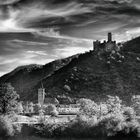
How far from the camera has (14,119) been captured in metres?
79.3

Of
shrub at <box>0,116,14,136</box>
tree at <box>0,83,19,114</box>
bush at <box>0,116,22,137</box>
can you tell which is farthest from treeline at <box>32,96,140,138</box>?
tree at <box>0,83,19,114</box>

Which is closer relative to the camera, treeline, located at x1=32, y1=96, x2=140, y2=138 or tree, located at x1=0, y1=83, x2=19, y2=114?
treeline, located at x1=32, y1=96, x2=140, y2=138

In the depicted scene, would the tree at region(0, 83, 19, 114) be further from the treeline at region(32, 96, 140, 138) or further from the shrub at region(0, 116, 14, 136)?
the treeline at region(32, 96, 140, 138)

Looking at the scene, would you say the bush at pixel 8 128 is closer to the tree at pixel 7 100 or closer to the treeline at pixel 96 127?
the treeline at pixel 96 127

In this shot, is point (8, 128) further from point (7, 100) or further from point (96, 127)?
point (96, 127)

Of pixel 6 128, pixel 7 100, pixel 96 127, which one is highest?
pixel 7 100

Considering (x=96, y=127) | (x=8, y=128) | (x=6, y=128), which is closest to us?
(x=96, y=127)

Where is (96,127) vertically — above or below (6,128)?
below

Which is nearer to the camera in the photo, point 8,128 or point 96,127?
point 96,127

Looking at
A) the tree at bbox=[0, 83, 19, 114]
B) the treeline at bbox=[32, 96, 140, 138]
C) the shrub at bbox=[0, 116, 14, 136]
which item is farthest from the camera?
the tree at bbox=[0, 83, 19, 114]

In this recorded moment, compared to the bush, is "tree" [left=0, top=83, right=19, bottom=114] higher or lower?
higher

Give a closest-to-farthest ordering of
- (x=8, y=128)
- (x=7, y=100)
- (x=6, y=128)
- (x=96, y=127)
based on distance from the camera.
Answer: (x=96, y=127), (x=8, y=128), (x=6, y=128), (x=7, y=100)

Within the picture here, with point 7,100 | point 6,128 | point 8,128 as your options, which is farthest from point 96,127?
point 7,100

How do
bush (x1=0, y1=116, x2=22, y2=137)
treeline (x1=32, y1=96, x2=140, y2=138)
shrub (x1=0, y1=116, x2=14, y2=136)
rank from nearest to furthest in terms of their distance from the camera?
treeline (x1=32, y1=96, x2=140, y2=138)
shrub (x1=0, y1=116, x2=14, y2=136)
bush (x1=0, y1=116, x2=22, y2=137)
